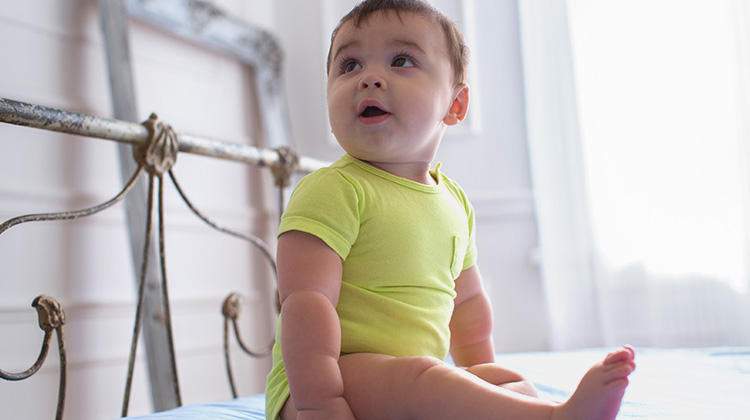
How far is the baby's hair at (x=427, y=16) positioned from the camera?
0.85m

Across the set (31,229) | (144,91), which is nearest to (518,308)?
(144,91)

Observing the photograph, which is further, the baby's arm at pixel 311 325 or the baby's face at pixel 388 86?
the baby's face at pixel 388 86

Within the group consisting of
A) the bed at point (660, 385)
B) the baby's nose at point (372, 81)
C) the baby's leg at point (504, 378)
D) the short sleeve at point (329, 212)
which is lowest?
the bed at point (660, 385)

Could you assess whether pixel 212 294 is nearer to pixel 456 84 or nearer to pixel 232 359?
pixel 232 359

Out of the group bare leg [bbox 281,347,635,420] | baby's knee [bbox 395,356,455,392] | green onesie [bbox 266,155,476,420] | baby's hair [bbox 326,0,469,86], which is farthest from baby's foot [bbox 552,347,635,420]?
baby's hair [bbox 326,0,469,86]

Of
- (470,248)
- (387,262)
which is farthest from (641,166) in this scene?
(387,262)

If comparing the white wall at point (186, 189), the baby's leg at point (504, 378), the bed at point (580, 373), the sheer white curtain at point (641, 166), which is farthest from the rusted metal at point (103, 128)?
the sheer white curtain at point (641, 166)

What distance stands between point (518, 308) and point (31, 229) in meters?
1.51

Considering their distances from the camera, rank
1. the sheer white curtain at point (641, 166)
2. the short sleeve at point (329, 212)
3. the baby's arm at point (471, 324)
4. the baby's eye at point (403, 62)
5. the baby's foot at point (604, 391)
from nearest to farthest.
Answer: the baby's foot at point (604, 391) → the short sleeve at point (329, 212) → the baby's eye at point (403, 62) → the baby's arm at point (471, 324) → the sheer white curtain at point (641, 166)

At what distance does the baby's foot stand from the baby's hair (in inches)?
18.3

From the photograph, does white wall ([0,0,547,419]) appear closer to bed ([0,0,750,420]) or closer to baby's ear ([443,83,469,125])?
bed ([0,0,750,420])

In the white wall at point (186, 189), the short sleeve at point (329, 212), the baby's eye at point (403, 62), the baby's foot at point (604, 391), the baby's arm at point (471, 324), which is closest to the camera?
the baby's foot at point (604, 391)

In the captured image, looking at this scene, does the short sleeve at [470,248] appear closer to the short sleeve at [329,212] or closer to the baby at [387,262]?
the baby at [387,262]

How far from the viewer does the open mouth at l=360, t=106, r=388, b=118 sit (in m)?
0.82
